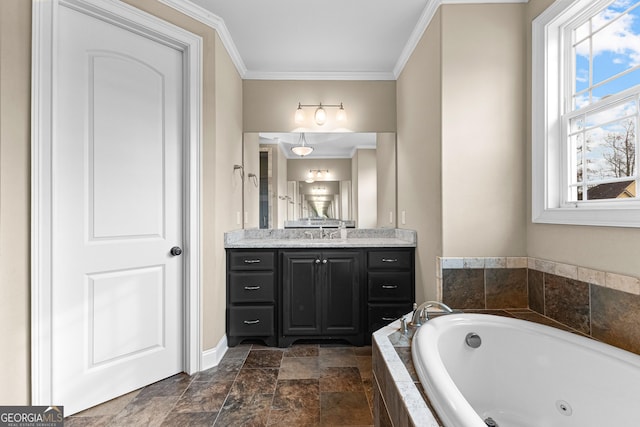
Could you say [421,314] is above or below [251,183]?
below

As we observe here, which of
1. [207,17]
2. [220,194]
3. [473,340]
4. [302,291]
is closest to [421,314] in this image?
[473,340]

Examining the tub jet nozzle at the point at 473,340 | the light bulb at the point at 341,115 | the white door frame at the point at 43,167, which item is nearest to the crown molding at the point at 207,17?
the white door frame at the point at 43,167

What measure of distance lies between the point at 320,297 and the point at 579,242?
1725 mm

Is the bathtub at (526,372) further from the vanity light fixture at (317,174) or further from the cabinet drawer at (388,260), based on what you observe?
the vanity light fixture at (317,174)

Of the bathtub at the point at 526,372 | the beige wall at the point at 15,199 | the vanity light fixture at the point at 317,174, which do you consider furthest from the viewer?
the vanity light fixture at the point at 317,174

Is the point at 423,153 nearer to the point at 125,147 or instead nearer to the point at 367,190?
the point at 367,190

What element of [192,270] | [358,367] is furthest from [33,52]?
[358,367]

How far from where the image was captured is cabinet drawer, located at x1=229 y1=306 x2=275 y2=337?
2482 mm

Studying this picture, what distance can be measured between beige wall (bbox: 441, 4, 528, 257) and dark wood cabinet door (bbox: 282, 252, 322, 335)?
108 cm

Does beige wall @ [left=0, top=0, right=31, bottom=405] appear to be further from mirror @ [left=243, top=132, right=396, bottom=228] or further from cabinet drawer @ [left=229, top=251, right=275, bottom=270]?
mirror @ [left=243, top=132, right=396, bottom=228]

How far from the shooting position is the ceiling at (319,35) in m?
2.07

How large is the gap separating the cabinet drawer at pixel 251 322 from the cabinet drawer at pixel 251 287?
0.27 ft

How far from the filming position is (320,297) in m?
2.51

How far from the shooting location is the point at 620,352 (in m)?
1.17
